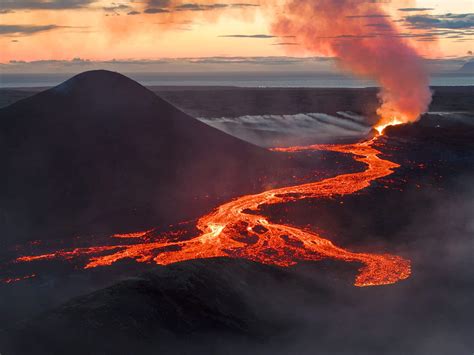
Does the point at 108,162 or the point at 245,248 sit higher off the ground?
the point at 108,162

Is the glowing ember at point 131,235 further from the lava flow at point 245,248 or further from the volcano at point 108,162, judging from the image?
the volcano at point 108,162

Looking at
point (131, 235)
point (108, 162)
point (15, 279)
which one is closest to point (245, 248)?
point (131, 235)

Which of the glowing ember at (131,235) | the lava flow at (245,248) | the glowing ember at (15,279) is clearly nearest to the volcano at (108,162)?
the glowing ember at (131,235)

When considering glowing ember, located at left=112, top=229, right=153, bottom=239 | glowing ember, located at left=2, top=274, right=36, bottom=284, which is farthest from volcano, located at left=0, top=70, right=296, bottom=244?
glowing ember, located at left=2, top=274, right=36, bottom=284

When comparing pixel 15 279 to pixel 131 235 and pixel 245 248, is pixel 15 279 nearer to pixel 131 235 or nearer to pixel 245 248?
pixel 131 235

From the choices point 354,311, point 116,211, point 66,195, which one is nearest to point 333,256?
point 354,311

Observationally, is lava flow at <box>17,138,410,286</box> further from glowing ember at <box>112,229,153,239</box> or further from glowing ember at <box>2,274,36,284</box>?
glowing ember at <box>2,274,36,284</box>

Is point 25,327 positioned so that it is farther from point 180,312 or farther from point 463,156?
point 463,156

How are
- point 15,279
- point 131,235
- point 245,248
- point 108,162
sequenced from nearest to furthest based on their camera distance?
1. point 15,279
2. point 245,248
3. point 131,235
4. point 108,162
